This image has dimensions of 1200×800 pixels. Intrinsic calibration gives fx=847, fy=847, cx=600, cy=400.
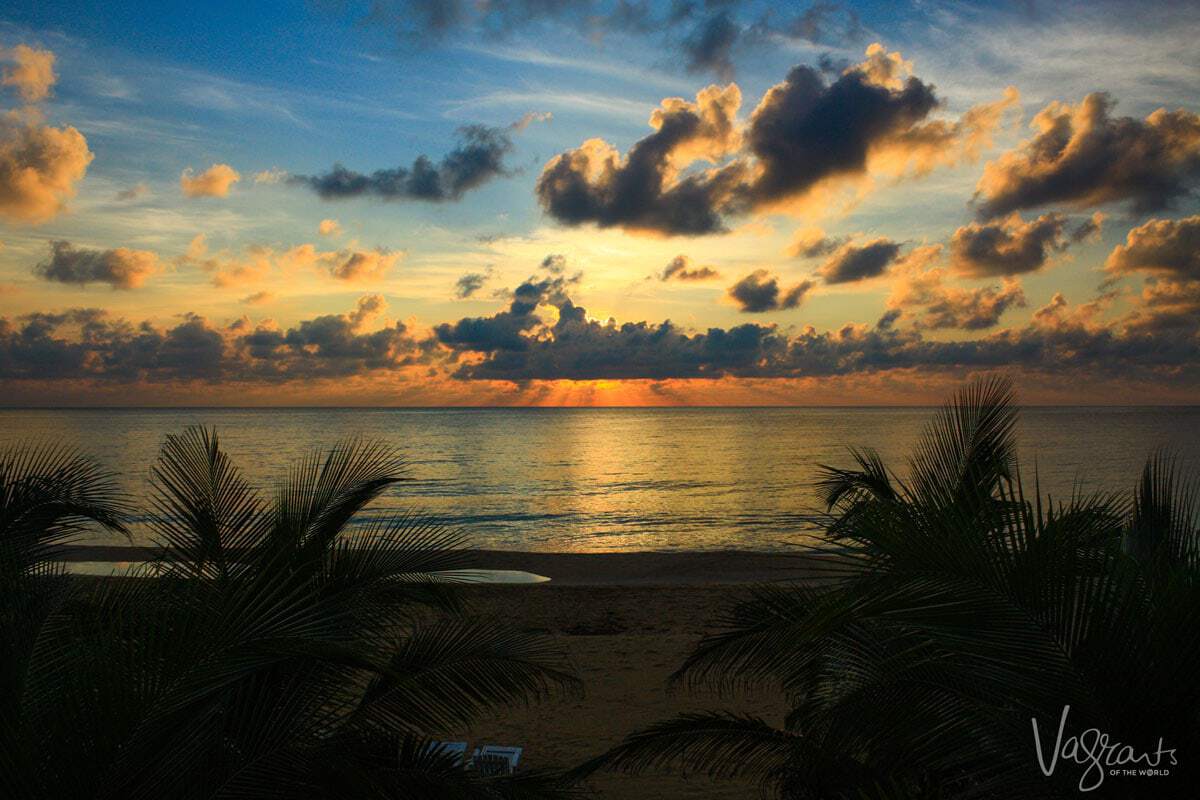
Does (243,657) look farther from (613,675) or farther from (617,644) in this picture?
(617,644)

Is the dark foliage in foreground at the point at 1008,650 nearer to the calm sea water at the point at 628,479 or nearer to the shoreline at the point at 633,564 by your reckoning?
the calm sea water at the point at 628,479

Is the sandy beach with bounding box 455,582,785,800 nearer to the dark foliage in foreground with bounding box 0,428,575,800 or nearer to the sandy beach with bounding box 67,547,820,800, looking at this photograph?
the sandy beach with bounding box 67,547,820,800

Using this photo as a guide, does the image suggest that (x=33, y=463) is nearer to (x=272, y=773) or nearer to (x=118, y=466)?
(x=272, y=773)

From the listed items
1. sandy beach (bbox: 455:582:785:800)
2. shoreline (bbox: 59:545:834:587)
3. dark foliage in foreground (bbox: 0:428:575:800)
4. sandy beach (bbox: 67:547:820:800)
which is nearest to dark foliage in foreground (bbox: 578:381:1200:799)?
sandy beach (bbox: 67:547:820:800)

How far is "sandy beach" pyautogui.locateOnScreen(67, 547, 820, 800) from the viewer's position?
352 inches

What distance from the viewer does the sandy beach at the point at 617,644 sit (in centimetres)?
894

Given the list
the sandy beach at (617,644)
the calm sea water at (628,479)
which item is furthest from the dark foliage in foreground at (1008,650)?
the calm sea water at (628,479)

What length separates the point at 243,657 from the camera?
3322mm

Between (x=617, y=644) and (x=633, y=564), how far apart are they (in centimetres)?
1124

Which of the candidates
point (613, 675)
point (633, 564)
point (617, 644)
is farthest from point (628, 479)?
point (613, 675)

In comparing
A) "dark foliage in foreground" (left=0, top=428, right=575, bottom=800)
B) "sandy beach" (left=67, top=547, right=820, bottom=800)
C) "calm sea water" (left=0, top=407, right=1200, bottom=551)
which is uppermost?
"dark foliage in foreground" (left=0, top=428, right=575, bottom=800)

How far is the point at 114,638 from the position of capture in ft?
11.4

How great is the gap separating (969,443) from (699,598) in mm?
12355

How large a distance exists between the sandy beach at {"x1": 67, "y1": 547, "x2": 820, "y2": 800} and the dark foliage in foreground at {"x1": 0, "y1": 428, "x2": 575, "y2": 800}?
0.54 metres
